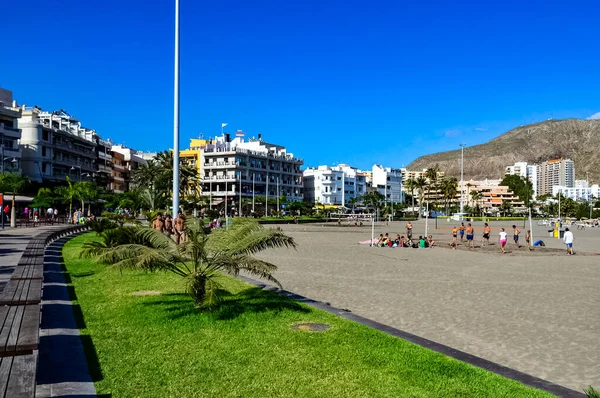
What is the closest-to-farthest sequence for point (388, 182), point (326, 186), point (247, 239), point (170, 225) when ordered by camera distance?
1. point (247, 239)
2. point (170, 225)
3. point (326, 186)
4. point (388, 182)

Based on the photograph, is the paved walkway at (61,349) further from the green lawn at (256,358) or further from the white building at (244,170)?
the white building at (244,170)

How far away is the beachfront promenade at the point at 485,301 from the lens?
737 centimetres

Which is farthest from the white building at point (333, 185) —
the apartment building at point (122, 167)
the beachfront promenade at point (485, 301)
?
the beachfront promenade at point (485, 301)

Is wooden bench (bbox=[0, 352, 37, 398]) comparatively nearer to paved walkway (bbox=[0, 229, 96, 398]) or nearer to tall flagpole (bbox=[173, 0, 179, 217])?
paved walkway (bbox=[0, 229, 96, 398])

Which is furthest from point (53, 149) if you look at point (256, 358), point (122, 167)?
point (256, 358)

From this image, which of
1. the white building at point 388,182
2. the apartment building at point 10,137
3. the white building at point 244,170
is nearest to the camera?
the apartment building at point 10,137

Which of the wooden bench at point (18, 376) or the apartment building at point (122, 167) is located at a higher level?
the apartment building at point (122, 167)

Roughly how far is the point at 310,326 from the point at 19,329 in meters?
3.98

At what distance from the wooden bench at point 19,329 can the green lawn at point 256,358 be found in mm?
754

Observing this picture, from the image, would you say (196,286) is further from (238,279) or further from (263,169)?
(263,169)

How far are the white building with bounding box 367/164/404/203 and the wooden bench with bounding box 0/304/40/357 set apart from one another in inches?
6091

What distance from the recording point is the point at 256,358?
20.0 feet

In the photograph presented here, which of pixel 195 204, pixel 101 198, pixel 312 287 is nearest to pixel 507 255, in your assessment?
pixel 312 287

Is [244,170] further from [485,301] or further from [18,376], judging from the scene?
[18,376]
